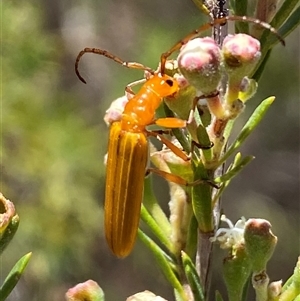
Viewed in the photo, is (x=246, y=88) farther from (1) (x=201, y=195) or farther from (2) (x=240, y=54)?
(1) (x=201, y=195)

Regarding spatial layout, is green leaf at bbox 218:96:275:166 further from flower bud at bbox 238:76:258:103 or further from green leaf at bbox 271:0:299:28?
green leaf at bbox 271:0:299:28

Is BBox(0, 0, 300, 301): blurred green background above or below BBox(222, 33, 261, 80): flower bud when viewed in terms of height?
below

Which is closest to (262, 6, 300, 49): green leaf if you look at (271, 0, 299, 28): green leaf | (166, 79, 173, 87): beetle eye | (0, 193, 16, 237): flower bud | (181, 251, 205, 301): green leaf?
(271, 0, 299, 28): green leaf

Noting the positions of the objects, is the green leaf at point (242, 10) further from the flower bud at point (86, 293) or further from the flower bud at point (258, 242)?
the flower bud at point (86, 293)

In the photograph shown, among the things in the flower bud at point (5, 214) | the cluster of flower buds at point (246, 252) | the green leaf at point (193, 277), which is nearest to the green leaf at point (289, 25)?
the cluster of flower buds at point (246, 252)

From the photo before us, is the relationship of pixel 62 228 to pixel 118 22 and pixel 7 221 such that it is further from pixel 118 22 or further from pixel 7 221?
pixel 118 22

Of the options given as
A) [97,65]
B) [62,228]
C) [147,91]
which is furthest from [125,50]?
[147,91]
